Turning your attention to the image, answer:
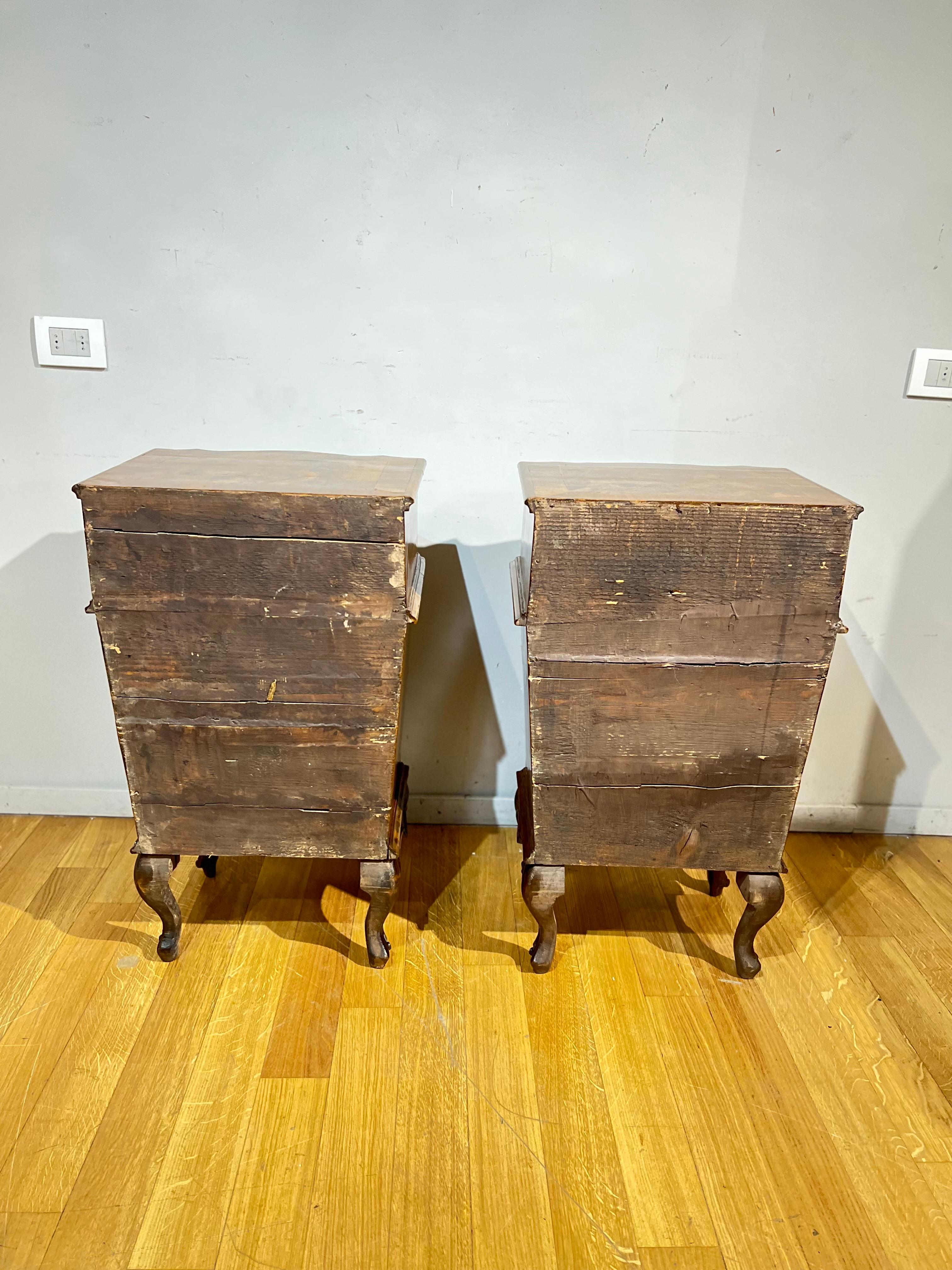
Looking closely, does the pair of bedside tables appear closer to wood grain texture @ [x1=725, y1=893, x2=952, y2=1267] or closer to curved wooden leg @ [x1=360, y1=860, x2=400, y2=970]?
curved wooden leg @ [x1=360, y1=860, x2=400, y2=970]

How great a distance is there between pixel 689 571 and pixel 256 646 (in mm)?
703

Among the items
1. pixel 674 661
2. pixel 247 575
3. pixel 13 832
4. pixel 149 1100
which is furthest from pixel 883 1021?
pixel 13 832

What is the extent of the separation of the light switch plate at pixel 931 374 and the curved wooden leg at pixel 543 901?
1268 millimetres

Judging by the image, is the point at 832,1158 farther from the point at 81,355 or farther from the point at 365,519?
the point at 81,355

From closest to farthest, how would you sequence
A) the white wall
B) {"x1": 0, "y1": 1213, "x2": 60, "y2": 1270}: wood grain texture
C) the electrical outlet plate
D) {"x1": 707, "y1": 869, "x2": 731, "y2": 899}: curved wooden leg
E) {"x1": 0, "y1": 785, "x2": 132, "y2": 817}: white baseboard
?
1. {"x1": 0, "y1": 1213, "x2": 60, "y2": 1270}: wood grain texture
2. the white wall
3. the electrical outlet plate
4. {"x1": 707, "y1": 869, "x2": 731, "y2": 899}: curved wooden leg
5. {"x1": 0, "y1": 785, "x2": 132, "y2": 817}: white baseboard

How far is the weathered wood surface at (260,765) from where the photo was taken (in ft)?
4.76

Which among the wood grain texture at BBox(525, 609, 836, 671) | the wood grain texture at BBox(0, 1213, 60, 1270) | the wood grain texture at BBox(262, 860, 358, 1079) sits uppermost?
the wood grain texture at BBox(525, 609, 836, 671)

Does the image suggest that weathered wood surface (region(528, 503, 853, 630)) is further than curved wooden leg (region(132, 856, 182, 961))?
No

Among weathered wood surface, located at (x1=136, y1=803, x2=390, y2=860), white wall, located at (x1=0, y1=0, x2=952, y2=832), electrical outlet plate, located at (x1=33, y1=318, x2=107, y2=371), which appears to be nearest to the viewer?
weathered wood surface, located at (x1=136, y1=803, x2=390, y2=860)

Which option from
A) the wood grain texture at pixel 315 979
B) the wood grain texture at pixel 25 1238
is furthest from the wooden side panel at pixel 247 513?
the wood grain texture at pixel 25 1238

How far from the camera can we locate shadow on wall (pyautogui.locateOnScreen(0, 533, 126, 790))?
6.36 ft

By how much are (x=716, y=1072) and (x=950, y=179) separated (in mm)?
1761

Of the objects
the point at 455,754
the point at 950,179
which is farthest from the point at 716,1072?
the point at 950,179

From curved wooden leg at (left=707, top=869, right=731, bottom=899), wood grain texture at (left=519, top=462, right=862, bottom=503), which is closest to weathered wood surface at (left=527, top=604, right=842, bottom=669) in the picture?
wood grain texture at (left=519, top=462, right=862, bottom=503)
